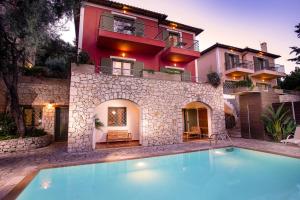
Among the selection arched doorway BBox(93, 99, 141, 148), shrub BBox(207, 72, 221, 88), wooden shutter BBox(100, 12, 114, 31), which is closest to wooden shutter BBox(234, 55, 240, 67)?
shrub BBox(207, 72, 221, 88)

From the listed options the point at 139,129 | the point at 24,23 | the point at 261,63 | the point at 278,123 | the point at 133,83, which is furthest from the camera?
the point at 261,63

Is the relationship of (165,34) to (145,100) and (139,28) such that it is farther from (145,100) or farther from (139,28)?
(145,100)

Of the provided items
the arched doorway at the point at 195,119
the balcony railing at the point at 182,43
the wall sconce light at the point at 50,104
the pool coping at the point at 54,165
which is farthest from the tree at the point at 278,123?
the wall sconce light at the point at 50,104

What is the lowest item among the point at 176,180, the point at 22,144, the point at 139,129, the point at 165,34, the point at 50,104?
the point at 176,180

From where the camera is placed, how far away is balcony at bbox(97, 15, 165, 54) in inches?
422

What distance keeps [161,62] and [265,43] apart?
18.4 metres

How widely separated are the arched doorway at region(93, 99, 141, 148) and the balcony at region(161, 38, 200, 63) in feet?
17.3

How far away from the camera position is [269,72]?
19.6m

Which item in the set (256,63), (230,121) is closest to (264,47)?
(256,63)

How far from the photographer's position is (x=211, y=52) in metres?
19.7

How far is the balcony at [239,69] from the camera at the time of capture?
18281 millimetres

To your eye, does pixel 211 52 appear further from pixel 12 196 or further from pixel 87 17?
pixel 12 196

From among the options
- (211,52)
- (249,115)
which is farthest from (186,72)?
(211,52)

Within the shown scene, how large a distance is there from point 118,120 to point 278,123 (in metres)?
10.8
